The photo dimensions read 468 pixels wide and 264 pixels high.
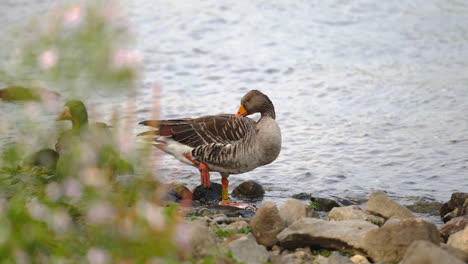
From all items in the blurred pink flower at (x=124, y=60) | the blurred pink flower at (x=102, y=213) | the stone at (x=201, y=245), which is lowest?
the stone at (x=201, y=245)

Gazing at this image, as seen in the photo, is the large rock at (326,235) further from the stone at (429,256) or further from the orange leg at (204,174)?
the orange leg at (204,174)

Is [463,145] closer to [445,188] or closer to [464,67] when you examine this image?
[445,188]

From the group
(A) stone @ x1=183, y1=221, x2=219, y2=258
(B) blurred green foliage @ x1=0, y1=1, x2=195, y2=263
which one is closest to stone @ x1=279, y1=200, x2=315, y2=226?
(A) stone @ x1=183, y1=221, x2=219, y2=258

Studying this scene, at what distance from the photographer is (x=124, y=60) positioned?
3.30m

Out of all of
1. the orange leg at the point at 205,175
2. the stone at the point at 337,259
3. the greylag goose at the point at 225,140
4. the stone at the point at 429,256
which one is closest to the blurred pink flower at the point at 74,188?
the stone at the point at 429,256

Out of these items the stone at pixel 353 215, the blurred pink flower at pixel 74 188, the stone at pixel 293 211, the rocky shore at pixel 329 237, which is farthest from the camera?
the stone at pixel 353 215

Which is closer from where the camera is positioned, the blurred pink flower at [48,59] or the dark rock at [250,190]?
the blurred pink flower at [48,59]

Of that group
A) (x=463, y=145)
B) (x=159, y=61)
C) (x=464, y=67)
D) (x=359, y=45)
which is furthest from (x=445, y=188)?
(x=159, y=61)

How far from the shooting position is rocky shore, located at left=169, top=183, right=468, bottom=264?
4.84 meters

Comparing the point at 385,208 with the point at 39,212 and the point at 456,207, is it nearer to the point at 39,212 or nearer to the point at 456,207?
the point at 456,207

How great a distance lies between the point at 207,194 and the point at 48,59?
215 inches

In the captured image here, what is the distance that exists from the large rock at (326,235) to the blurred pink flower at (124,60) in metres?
2.95

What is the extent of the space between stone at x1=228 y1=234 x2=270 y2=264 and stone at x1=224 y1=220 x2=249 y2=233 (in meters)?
0.55

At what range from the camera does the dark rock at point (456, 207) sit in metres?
7.55
